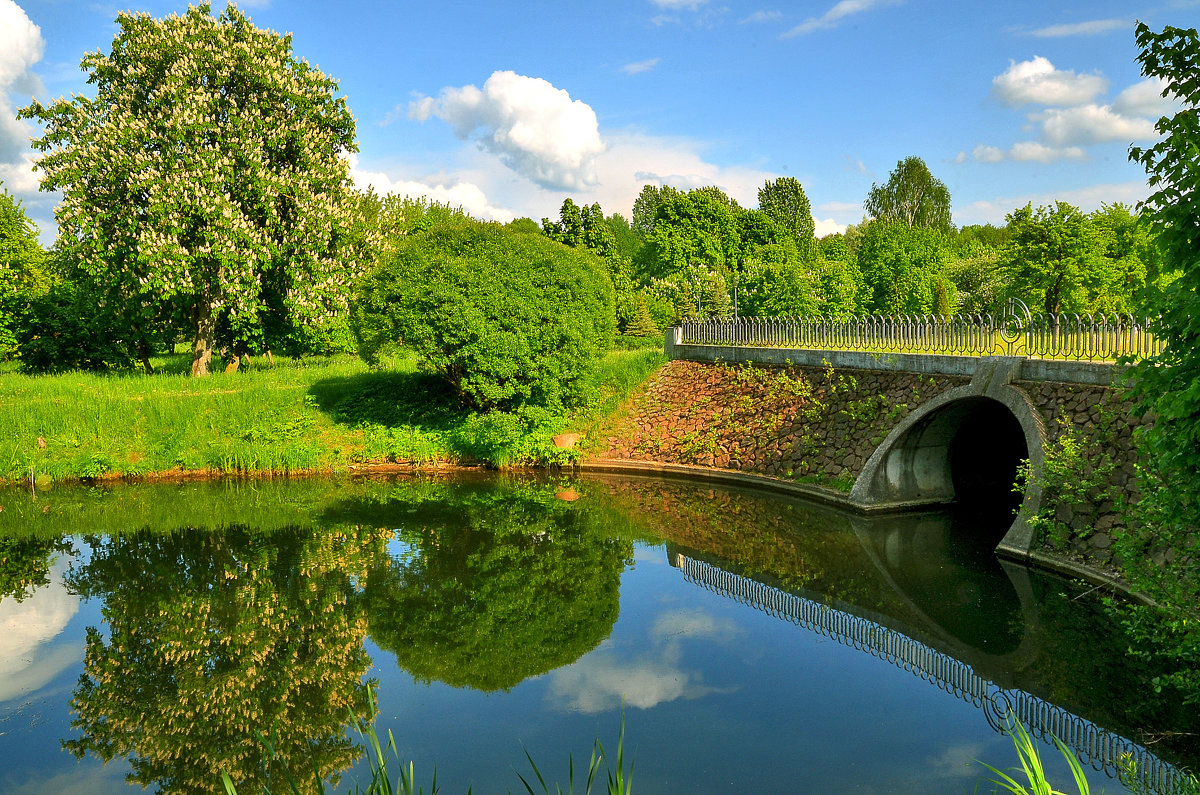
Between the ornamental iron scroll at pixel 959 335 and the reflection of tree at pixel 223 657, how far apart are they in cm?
1023

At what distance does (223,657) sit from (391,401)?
1720 cm

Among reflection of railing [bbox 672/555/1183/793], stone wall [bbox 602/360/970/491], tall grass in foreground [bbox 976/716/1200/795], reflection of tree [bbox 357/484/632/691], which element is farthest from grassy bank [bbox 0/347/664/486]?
tall grass in foreground [bbox 976/716/1200/795]

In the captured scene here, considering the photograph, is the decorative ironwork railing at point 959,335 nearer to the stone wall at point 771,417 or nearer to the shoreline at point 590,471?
the stone wall at point 771,417

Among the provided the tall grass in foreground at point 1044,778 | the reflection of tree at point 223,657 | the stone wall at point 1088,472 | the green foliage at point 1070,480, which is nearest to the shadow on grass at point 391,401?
the reflection of tree at point 223,657

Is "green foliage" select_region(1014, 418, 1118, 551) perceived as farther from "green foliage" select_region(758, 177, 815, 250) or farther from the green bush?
"green foliage" select_region(758, 177, 815, 250)

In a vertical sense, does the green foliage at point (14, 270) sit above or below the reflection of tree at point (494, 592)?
above

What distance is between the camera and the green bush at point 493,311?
23.4 meters

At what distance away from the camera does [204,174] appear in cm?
2714

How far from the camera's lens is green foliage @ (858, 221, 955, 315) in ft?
167

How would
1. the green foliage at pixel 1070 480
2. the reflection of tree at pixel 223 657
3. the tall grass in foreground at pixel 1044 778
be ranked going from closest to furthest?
the tall grass in foreground at pixel 1044 778 → the reflection of tree at pixel 223 657 → the green foliage at pixel 1070 480

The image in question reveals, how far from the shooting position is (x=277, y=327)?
32312mm

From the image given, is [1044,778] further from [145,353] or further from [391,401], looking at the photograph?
[145,353]

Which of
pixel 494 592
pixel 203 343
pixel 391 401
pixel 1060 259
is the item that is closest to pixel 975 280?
pixel 1060 259

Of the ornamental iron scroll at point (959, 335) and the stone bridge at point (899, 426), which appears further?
the ornamental iron scroll at point (959, 335)
